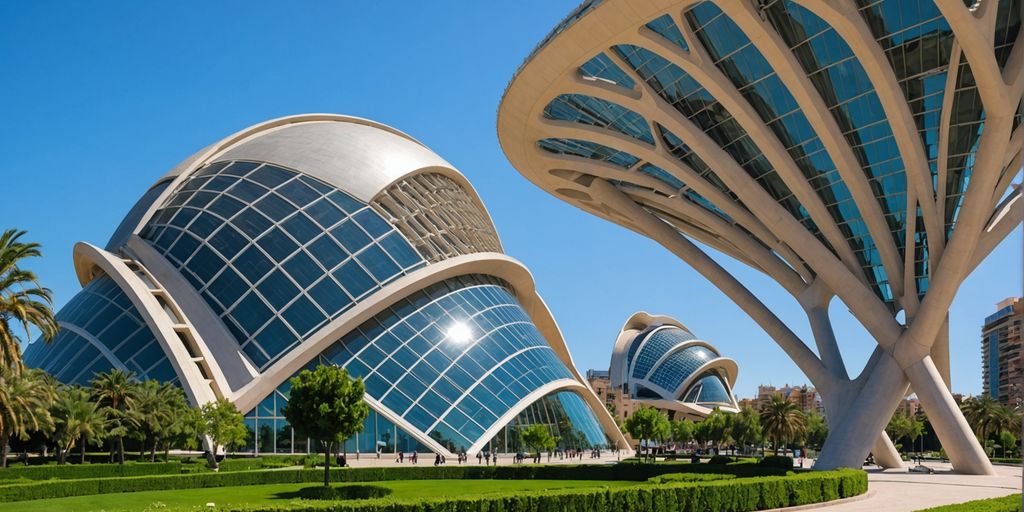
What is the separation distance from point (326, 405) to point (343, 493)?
122 inches

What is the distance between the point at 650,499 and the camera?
22.8m

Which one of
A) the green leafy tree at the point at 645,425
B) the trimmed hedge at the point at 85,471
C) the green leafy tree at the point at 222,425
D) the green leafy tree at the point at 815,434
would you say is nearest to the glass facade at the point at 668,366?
the green leafy tree at the point at 815,434

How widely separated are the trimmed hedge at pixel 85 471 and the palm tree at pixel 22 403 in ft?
4.47

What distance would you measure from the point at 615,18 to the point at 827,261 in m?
14.4

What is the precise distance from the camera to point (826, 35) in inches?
1247

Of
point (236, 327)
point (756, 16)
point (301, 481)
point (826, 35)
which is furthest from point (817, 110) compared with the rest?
point (236, 327)

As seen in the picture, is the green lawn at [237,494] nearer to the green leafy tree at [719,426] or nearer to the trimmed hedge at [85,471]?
the trimmed hedge at [85,471]

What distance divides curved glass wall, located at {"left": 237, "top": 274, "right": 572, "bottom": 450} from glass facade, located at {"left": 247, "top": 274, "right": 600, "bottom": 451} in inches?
2.3

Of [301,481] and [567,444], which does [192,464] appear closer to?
[301,481]

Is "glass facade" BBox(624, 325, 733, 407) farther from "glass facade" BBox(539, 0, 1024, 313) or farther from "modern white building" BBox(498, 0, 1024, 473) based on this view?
"glass facade" BBox(539, 0, 1024, 313)

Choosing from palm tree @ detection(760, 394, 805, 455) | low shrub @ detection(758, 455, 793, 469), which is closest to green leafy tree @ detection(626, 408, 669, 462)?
palm tree @ detection(760, 394, 805, 455)

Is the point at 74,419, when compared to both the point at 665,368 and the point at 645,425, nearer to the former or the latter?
the point at 645,425

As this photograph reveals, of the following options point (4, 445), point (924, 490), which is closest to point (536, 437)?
point (924, 490)

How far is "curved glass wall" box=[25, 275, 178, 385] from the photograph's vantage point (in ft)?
166
